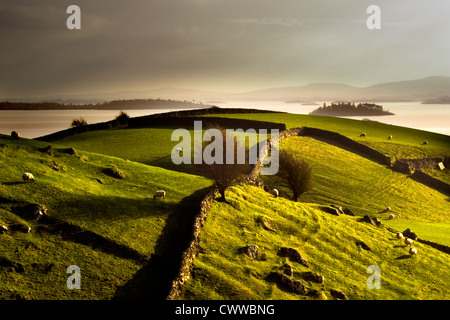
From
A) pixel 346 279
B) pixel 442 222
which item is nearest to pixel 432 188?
pixel 442 222

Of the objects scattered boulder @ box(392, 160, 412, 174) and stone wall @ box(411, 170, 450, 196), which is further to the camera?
scattered boulder @ box(392, 160, 412, 174)

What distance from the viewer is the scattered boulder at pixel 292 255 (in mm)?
30094

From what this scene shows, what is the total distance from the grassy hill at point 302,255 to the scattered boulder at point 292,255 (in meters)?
0.35

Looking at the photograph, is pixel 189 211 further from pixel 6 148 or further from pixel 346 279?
pixel 6 148

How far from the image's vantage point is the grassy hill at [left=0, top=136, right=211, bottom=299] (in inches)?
949

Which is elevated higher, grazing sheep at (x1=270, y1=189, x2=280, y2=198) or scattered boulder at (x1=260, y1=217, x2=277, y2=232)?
grazing sheep at (x1=270, y1=189, x2=280, y2=198)

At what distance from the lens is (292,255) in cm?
3039

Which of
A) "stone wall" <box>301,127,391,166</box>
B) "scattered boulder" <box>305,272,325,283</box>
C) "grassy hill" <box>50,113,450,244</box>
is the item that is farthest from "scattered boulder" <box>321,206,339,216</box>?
"stone wall" <box>301,127,391,166</box>

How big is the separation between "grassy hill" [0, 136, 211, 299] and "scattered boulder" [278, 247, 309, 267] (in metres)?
6.52

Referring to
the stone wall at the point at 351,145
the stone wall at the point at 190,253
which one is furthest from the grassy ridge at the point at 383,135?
the stone wall at the point at 190,253

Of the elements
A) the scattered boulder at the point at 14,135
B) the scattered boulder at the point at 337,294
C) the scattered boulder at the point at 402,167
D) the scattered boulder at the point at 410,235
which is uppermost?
the scattered boulder at the point at 14,135

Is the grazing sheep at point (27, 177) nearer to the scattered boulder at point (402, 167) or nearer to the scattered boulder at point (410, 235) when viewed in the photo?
the scattered boulder at point (410, 235)

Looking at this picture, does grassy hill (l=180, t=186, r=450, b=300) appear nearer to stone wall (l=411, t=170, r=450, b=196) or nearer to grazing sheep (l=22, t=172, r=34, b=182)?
grazing sheep (l=22, t=172, r=34, b=182)
